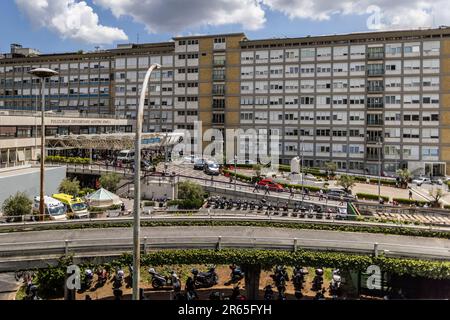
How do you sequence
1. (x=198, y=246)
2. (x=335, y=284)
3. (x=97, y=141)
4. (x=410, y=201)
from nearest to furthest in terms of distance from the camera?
(x=198, y=246) < (x=335, y=284) < (x=410, y=201) < (x=97, y=141)

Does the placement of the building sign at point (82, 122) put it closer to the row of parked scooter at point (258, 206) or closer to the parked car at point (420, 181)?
the row of parked scooter at point (258, 206)

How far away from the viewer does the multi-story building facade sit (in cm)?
6700

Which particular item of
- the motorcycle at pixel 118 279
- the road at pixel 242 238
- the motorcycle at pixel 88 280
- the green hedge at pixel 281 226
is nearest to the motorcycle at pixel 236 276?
the road at pixel 242 238

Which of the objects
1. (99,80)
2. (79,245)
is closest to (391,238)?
(79,245)

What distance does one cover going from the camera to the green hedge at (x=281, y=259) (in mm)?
16000

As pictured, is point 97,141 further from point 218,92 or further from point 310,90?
point 310,90

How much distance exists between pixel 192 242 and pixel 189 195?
930 inches

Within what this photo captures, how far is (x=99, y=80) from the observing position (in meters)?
86.9

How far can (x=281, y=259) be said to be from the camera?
1652 cm

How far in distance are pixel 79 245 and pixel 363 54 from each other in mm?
64625

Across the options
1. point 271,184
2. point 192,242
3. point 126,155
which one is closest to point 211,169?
point 271,184

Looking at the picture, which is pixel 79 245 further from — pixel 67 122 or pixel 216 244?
pixel 67 122

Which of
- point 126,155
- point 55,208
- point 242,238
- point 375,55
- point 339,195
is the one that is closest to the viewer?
point 242,238
